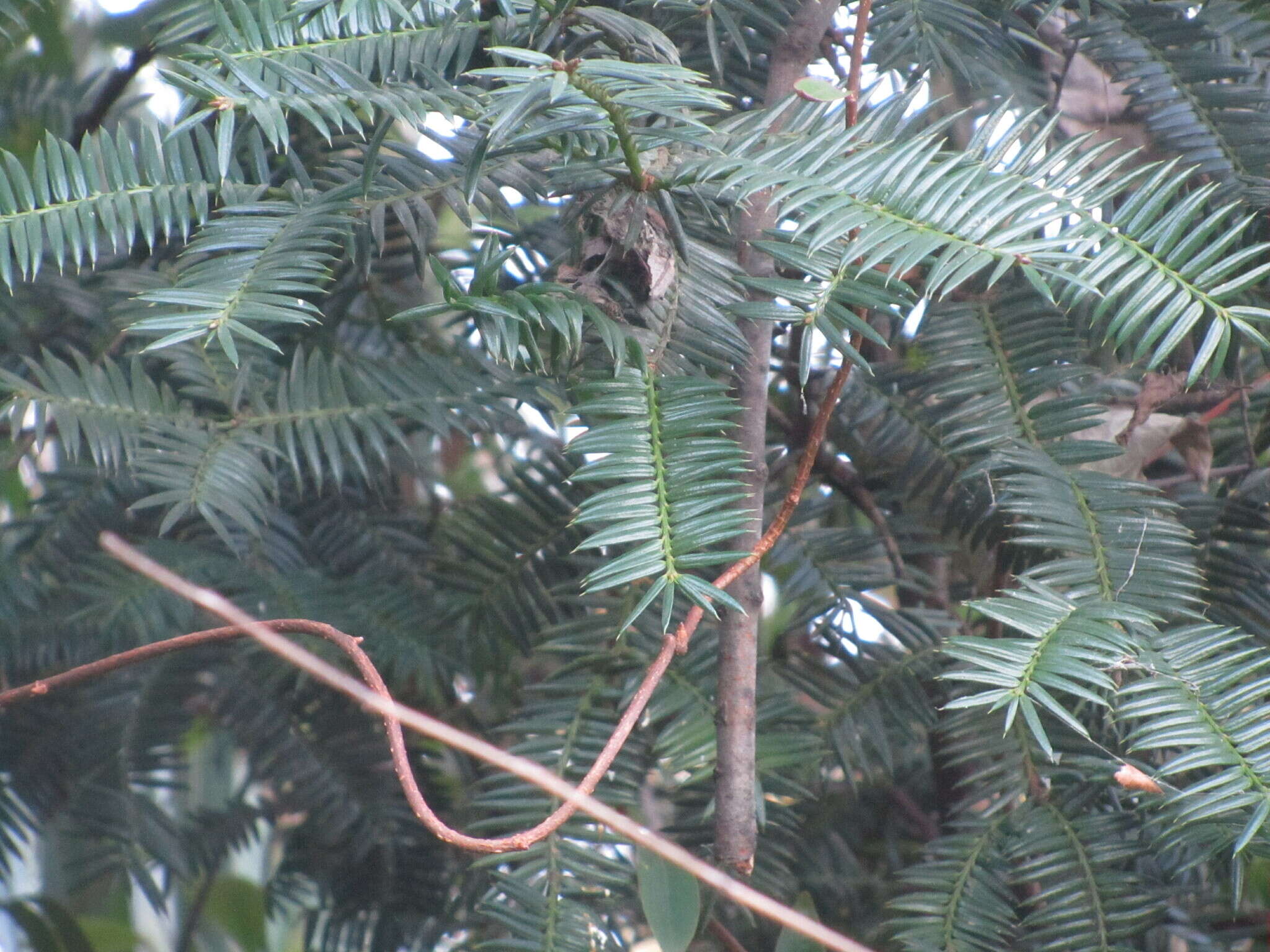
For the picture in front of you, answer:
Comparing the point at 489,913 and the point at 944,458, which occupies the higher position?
the point at 944,458

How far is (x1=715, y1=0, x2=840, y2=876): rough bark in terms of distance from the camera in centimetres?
39

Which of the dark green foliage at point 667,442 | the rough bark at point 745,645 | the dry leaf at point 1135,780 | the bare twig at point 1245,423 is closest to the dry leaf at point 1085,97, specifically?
the dark green foliage at point 667,442

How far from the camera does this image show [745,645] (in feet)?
1.32

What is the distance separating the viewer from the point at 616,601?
523 millimetres

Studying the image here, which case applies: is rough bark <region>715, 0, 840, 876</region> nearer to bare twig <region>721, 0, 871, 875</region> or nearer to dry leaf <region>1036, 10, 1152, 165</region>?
bare twig <region>721, 0, 871, 875</region>

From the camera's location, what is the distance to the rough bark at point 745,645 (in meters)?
0.39

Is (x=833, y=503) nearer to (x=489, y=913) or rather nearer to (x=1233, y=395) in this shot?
(x=1233, y=395)

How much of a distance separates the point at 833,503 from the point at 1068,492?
23 centimetres

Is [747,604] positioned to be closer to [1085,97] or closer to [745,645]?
[745,645]

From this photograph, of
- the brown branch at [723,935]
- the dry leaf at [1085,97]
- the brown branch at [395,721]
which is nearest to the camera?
the brown branch at [395,721]

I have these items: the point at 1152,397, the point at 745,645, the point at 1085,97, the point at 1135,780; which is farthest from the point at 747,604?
the point at 1085,97

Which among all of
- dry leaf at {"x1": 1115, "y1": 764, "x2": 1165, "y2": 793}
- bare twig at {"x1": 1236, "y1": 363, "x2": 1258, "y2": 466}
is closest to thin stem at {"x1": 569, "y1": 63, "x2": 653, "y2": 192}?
dry leaf at {"x1": 1115, "y1": 764, "x2": 1165, "y2": 793}

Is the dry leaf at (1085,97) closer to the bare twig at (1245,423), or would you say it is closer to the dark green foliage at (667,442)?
the dark green foliage at (667,442)

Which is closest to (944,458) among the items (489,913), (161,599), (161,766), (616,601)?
(616,601)
